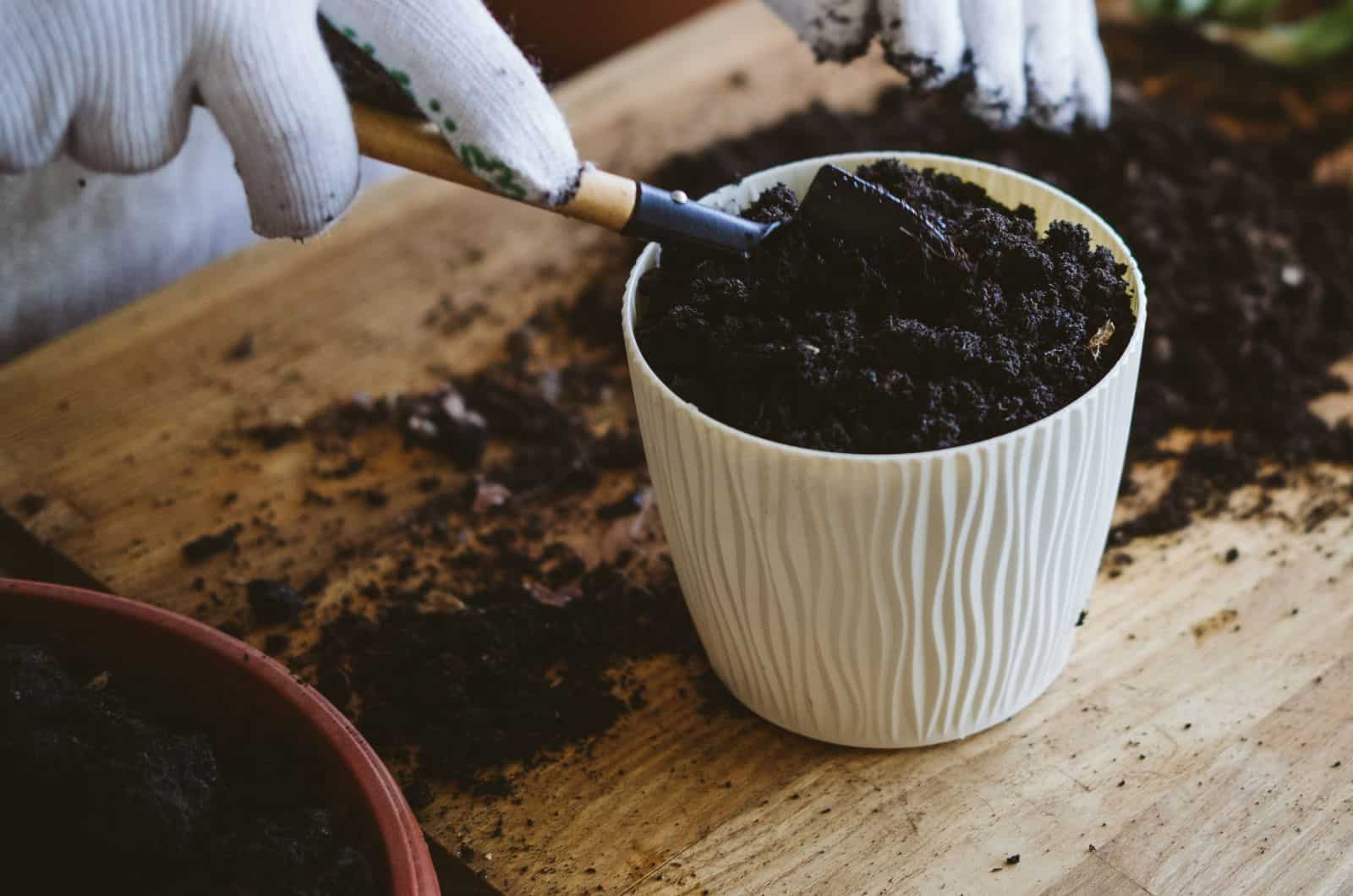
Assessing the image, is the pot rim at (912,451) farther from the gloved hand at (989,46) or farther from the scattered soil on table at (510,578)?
the scattered soil on table at (510,578)

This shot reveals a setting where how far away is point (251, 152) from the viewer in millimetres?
763

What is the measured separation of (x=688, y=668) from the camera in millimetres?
911

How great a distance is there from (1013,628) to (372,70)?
53 cm

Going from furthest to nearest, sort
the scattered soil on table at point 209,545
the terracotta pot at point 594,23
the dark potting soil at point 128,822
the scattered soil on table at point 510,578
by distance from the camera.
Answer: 1. the terracotta pot at point 594,23
2. the scattered soil on table at point 209,545
3. the scattered soil on table at point 510,578
4. the dark potting soil at point 128,822

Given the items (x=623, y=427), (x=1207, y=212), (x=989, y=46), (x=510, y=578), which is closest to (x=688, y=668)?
(x=510, y=578)

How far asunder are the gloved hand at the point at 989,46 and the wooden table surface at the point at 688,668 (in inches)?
13.8

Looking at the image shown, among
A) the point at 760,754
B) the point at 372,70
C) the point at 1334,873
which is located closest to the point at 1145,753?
the point at 1334,873

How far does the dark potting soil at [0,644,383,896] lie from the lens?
2.07 feet

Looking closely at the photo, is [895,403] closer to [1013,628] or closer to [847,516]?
[847,516]

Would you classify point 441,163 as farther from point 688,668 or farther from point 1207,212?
point 1207,212

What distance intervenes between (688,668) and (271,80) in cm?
48

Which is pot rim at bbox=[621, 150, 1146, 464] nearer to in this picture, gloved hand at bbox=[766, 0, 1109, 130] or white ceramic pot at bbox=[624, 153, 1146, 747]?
white ceramic pot at bbox=[624, 153, 1146, 747]

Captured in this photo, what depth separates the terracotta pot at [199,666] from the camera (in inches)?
27.1

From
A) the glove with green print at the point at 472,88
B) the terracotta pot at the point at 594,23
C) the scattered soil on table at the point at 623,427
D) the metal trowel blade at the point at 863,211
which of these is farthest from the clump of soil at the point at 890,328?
the terracotta pot at the point at 594,23
